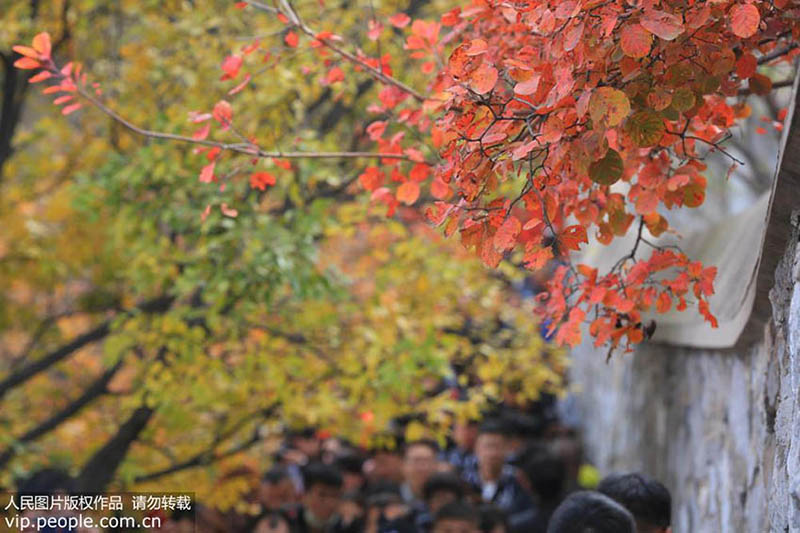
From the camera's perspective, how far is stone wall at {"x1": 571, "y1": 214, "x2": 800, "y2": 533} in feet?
7.26

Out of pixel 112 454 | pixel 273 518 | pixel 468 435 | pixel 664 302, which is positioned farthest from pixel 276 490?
pixel 664 302

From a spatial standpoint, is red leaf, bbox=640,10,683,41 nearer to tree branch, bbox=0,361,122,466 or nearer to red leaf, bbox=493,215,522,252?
red leaf, bbox=493,215,522,252

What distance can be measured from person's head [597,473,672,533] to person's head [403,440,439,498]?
120 inches

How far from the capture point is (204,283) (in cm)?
410

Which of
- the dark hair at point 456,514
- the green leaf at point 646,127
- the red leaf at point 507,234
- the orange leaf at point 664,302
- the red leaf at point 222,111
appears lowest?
the dark hair at point 456,514

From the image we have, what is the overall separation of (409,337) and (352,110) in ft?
5.44

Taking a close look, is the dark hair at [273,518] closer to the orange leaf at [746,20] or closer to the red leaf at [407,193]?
the red leaf at [407,193]

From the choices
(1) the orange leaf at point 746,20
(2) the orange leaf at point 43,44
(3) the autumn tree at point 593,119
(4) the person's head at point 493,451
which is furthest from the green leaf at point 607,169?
(4) the person's head at point 493,451

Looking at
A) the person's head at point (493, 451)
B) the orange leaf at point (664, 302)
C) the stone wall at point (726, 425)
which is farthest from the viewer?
the person's head at point (493, 451)

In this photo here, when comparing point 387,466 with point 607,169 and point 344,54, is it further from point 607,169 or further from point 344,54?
point 607,169

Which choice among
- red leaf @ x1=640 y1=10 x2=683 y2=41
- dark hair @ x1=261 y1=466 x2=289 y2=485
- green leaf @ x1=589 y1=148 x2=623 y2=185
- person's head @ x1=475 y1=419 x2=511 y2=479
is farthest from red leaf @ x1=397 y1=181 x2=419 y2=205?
dark hair @ x1=261 y1=466 x2=289 y2=485

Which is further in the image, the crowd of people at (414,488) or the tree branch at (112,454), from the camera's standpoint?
the crowd of people at (414,488)

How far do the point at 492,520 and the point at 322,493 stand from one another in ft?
3.96

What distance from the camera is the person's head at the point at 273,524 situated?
578cm
